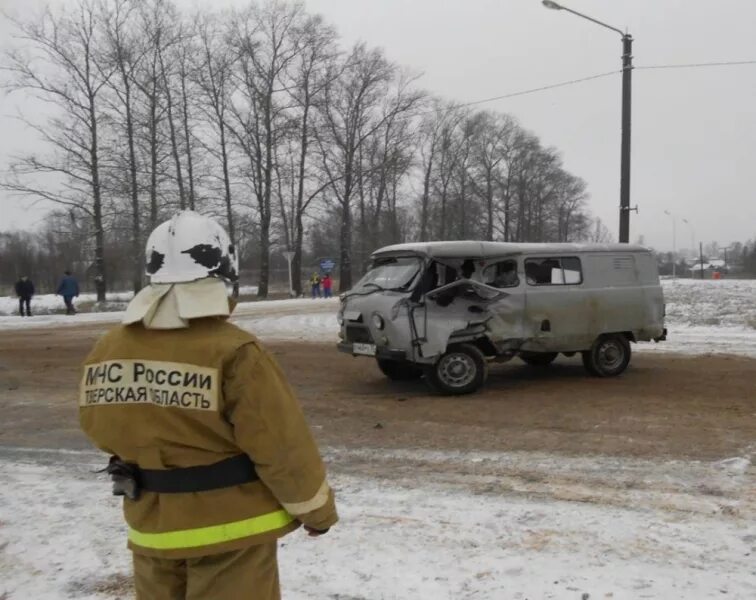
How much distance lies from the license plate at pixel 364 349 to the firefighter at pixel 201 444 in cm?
720

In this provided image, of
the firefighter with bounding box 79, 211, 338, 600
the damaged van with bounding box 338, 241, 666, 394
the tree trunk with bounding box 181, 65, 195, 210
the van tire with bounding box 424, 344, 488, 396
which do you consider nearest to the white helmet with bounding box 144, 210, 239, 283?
the firefighter with bounding box 79, 211, 338, 600

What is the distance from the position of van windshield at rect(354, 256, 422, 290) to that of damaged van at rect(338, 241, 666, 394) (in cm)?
2

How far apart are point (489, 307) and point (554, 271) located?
132 cm

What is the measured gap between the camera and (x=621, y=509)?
4.95 meters

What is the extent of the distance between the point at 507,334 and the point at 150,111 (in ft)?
104

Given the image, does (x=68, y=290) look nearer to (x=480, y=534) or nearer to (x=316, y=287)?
(x=316, y=287)

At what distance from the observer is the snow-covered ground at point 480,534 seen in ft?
12.5

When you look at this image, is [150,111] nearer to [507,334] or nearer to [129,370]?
[507,334]

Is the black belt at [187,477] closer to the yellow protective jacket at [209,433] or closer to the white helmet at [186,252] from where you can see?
the yellow protective jacket at [209,433]

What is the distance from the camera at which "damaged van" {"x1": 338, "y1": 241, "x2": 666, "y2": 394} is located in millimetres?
9469

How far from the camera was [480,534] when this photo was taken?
4.52 metres

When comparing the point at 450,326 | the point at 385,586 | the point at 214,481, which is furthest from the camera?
the point at 450,326

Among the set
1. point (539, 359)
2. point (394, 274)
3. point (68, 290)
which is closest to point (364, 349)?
point (394, 274)

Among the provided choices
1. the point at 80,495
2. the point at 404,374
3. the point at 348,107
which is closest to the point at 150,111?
the point at 348,107
